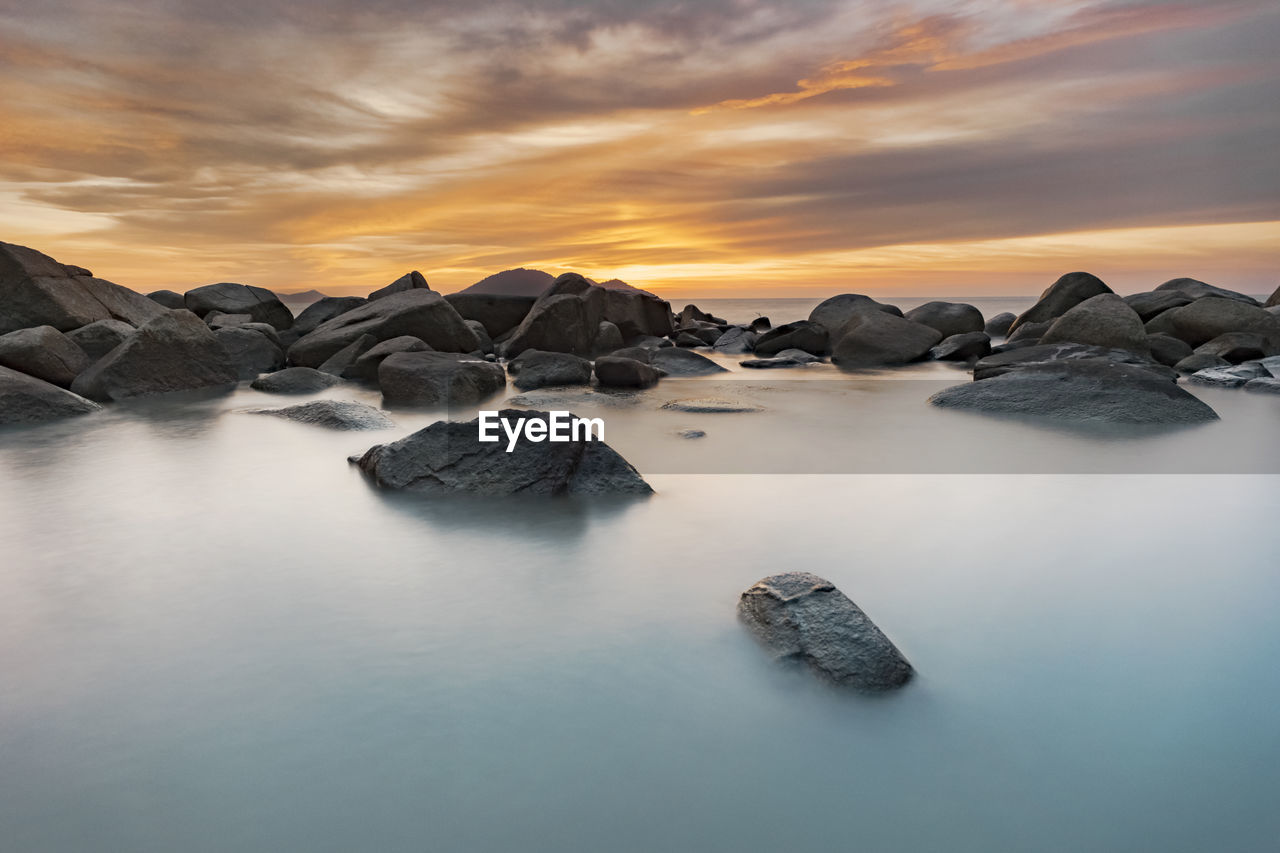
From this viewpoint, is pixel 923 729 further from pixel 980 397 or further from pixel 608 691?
pixel 980 397

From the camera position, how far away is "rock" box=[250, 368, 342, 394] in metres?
9.14

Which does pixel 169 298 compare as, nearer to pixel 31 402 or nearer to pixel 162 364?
pixel 162 364

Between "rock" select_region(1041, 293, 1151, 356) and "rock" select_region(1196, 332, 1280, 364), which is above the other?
"rock" select_region(1041, 293, 1151, 356)

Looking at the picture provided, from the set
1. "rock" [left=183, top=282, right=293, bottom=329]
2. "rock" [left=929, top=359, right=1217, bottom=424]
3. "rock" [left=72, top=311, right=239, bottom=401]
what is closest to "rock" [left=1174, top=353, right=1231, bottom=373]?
"rock" [left=929, top=359, right=1217, bottom=424]

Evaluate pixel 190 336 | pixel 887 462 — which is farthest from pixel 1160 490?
pixel 190 336

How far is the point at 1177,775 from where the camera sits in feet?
6.24

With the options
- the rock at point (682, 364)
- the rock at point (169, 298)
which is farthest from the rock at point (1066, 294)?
the rock at point (169, 298)

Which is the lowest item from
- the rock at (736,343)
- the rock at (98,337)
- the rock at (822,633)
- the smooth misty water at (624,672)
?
the rock at (736,343)

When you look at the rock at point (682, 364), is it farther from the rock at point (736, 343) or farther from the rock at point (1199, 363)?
the rock at point (1199, 363)

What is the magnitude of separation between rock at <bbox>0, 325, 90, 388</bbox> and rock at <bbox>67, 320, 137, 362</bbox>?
2.17 ft

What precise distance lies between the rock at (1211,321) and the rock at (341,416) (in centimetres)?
1200

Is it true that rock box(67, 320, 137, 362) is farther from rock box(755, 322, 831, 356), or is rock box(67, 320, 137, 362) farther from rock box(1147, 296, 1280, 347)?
rock box(1147, 296, 1280, 347)

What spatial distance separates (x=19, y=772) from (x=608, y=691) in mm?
1376

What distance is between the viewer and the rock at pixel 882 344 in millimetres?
13172
